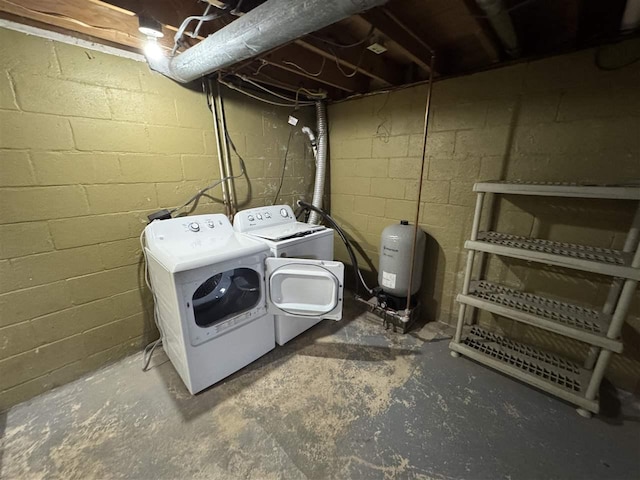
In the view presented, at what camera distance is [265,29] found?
1.12 meters

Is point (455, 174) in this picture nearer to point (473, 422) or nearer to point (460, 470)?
point (473, 422)

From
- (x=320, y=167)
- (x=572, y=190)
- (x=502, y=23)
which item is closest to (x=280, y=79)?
(x=320, y=167)

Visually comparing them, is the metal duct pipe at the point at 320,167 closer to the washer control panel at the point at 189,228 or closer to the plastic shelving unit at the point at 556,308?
the washer control panel at the point at 189,228

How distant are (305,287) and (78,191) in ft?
4.98

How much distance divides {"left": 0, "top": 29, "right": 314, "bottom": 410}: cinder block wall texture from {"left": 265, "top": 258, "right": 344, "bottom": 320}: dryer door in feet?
3.22

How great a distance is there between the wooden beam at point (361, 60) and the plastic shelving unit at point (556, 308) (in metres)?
1.15

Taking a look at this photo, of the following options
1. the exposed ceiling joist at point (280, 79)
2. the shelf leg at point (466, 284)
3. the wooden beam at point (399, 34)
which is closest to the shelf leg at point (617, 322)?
the shelf leg at point (466, 284)

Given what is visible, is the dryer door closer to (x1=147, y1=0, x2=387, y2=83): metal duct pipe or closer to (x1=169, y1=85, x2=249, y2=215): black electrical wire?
(x1=169, y1=85, x2=249, y2=215): black electrical wire

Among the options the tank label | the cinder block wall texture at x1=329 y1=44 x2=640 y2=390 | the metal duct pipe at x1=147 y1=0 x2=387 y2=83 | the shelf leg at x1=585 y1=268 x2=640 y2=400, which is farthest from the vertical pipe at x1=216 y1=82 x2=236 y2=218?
the shelf leg at x1=585 y1=268 x2=640 y2=400

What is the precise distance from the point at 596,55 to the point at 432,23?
0.91 meters

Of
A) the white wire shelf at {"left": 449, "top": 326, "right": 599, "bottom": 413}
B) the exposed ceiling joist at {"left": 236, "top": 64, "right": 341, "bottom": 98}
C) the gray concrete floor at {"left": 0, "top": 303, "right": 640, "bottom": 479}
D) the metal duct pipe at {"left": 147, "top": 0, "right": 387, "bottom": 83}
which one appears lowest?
the gray concrete floor at {"left": 0, "top": 303, "right": 640, "bottom": 479}

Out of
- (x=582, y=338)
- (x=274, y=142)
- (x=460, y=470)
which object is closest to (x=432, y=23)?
(x=274, y=142)

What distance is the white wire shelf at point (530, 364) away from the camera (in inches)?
58.7

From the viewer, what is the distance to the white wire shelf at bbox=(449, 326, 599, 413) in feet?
4.89
